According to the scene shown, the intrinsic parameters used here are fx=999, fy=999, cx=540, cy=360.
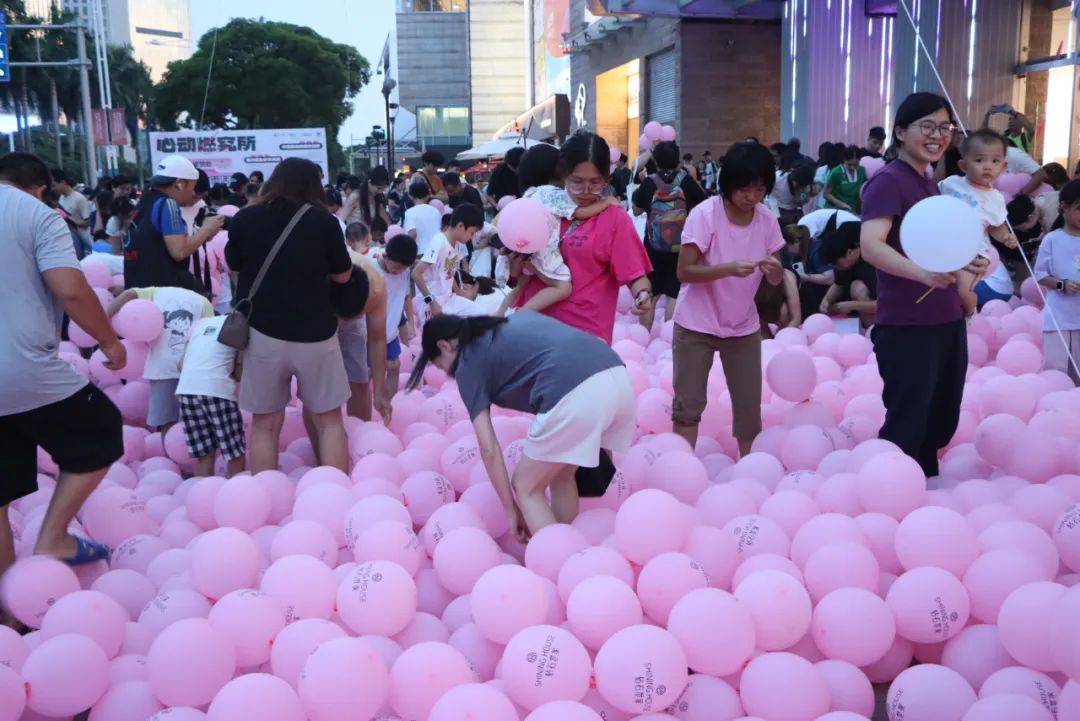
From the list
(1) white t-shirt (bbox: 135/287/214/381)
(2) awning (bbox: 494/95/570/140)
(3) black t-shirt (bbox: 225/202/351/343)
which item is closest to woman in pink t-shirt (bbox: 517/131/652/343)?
(3) black t-shirt (bbox: 225/202/351/343)

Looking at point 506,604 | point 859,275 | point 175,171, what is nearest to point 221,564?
point 506,604

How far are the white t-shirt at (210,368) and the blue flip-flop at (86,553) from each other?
3.09 ft

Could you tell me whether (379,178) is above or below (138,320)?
above

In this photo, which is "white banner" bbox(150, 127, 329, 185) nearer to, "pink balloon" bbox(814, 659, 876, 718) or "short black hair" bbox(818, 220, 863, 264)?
"short black hair" bbox(818, 220, 863, 264)

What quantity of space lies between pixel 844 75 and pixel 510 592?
51.1ft

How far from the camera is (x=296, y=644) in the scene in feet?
8.54

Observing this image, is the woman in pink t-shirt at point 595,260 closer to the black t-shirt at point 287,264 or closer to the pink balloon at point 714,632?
the black t-shirt at point 287,264

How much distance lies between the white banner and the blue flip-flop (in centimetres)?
1563

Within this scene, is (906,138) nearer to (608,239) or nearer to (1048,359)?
(608,239)

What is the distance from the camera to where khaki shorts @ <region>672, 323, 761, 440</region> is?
409 centimetres

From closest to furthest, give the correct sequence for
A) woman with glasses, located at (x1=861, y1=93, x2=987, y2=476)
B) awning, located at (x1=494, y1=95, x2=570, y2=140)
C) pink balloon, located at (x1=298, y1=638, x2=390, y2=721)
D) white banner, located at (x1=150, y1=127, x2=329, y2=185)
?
pink balloon, located at (x1=298, y1=638, x2=390, y2=721)
woman with glasses, located at (x1=861, y1=93, x2=987, y2=476)
white banner, located at (x1=150, y1=127, x2=329, y2=185)
awning, located at (x1=494, y1=95, x2=570, y2=140)

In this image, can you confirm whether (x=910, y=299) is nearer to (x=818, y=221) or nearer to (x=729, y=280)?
(x=729, y=280)

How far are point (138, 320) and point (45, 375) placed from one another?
150 cm

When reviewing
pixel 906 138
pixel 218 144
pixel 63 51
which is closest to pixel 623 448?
pixel 906 138
